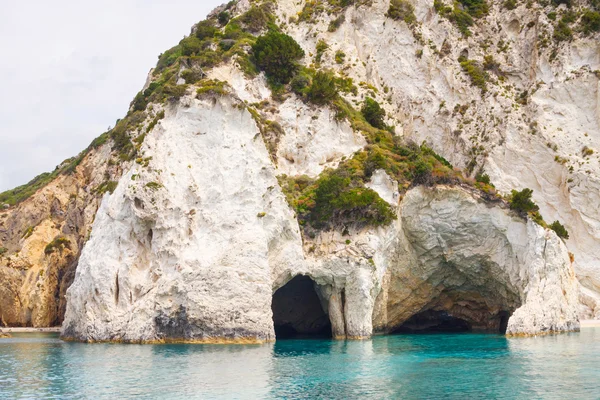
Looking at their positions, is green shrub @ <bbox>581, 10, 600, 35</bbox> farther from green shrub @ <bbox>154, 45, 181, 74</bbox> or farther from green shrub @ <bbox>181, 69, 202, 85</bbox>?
green shrub @ <bbox>154, 45, 181, 74</bbox>

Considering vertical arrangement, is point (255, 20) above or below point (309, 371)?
above

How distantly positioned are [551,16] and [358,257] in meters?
38.5

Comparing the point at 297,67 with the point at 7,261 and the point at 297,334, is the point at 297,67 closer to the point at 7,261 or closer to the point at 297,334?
the point at 297,334

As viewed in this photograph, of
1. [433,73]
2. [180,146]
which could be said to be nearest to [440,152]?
[433,73]

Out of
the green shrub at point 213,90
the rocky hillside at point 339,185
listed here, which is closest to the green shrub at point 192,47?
the rocky hillside at point 339,185

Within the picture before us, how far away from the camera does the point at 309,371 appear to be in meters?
25.1

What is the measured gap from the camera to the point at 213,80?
46312 millimetres

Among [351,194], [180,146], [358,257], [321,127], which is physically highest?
[321,127]

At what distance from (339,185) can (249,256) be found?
9.06 metres

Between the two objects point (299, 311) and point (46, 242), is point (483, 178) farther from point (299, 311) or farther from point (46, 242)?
point (46, 242)

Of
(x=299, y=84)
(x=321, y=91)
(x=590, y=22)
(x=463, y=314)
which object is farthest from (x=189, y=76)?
(x=590, y=22)

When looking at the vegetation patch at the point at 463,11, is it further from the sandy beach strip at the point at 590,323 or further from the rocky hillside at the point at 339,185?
the sandy beach strip at the point at 590,323

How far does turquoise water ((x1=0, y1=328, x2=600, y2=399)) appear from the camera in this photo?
66.3ft

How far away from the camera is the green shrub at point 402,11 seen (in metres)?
63.7
